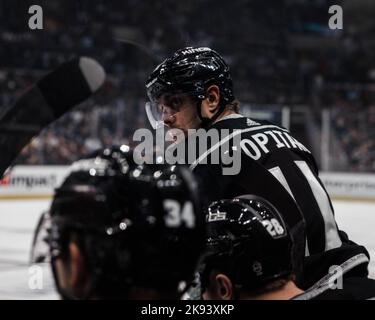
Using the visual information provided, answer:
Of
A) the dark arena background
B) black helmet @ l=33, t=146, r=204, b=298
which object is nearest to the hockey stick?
black helmet @ l=33, t=146, r=204, b=298

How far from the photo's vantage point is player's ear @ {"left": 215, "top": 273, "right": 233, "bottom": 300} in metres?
1.16

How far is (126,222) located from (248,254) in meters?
0.41

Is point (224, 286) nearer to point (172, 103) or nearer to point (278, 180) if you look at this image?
point (278, 180)

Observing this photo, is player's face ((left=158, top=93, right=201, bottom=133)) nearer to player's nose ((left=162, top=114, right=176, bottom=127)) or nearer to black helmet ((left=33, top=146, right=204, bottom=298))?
player's nose ((left=162, top=114, right=176, bottom=127))

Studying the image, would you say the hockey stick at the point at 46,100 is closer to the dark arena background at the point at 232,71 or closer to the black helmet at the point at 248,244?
Answer: the black helmet at the point at 248,244

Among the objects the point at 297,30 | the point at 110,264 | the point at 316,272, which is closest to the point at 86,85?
the point at 316,272

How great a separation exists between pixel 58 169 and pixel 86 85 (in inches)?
296

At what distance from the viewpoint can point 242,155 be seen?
61.0 inches

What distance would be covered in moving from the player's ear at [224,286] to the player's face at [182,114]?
52cm

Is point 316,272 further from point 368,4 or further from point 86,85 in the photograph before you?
point 368,4

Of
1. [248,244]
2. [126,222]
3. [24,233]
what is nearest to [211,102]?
[248,244]

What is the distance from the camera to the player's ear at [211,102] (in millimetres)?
1631

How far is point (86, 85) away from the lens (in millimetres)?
2111
